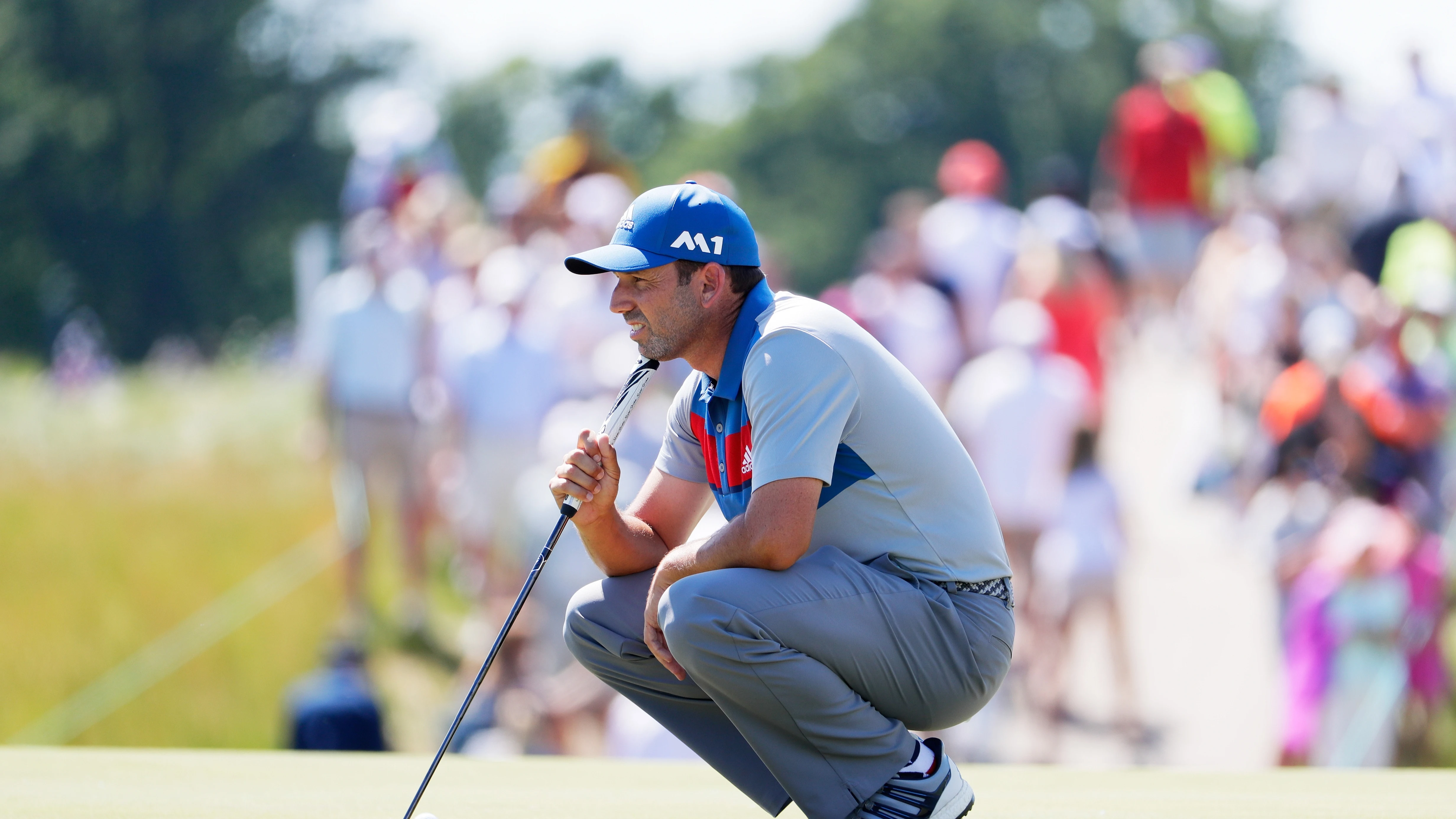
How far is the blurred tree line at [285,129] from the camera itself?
92.8ft

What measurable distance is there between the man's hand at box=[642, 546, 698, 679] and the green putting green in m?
0.53

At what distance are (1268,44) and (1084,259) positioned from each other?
158ft

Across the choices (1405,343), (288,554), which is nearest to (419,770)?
(1405,343)

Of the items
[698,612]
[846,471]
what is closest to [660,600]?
[698,612]

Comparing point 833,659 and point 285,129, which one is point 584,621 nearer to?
point 833,659

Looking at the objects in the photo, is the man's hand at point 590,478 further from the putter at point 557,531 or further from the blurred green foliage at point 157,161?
the blurred green foliage at point 157,161

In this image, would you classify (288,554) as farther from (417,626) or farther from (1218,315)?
(1218,315)

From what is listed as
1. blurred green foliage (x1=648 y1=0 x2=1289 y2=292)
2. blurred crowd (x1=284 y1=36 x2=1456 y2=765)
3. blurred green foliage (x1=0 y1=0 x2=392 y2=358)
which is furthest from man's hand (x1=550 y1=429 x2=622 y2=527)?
blurred green foliage (x1=648 y1=0 x2=1289 y2=292)

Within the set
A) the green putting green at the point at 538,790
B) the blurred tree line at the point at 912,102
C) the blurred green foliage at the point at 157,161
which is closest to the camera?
the green putting green at the point at 538,790

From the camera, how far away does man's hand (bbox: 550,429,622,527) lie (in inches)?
131

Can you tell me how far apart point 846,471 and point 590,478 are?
1.76 feet

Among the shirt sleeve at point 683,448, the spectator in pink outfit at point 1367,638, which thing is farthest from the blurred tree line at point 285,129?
the shirt sleeve at point 683,448

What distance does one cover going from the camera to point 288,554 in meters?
12.3

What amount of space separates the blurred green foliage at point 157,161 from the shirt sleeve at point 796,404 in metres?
24.9
